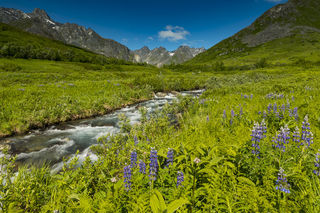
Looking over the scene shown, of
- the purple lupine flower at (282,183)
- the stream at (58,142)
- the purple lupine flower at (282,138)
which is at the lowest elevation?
the stream at (58,142)

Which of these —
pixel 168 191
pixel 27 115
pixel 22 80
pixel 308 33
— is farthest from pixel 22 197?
pixel 308 33

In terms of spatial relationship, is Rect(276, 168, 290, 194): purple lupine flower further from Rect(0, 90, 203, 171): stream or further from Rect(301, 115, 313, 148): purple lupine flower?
Rect(0, 90, 203, 171): stream

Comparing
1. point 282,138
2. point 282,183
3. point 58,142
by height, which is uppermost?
point 282,138

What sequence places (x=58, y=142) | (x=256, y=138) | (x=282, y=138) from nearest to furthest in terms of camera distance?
1. (x=256, y=138)
2. (x=282, y=138)
3. (x=58, y=142)

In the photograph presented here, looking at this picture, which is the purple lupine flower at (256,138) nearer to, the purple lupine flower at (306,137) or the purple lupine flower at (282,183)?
the purple lupine flower at (282,183)

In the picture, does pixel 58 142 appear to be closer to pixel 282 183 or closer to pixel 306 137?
pixel 282 183

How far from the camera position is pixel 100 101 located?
16.1 meters

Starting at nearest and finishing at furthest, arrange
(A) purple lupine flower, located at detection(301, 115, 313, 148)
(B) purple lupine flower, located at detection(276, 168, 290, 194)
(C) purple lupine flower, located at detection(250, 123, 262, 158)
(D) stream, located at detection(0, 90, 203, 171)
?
(B) purple lupine flower, located at detection(276, 168, 290, 194) < (C) purple lupine flower, located at detection(250, 123, 262, 158) < (A) purple lupine flower, located at detection(301, 115, 313, 148) < (D) stream, located at detection(0, 90, 203, 171)

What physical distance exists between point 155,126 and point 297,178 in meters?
5.99

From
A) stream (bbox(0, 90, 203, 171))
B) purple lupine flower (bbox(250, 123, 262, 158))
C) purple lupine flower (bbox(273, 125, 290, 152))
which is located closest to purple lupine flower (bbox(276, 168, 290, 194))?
purple lupine flower (bbox(250, 123, 262, 158))

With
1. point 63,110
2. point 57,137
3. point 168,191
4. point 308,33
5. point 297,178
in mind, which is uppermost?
point 308,33

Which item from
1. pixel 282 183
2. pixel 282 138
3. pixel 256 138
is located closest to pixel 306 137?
pixel 282 138

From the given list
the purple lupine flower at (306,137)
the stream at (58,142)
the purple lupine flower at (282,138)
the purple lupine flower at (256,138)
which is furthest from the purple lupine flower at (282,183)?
the stream at (58,142)

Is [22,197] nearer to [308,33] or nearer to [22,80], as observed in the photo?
[22,80]
